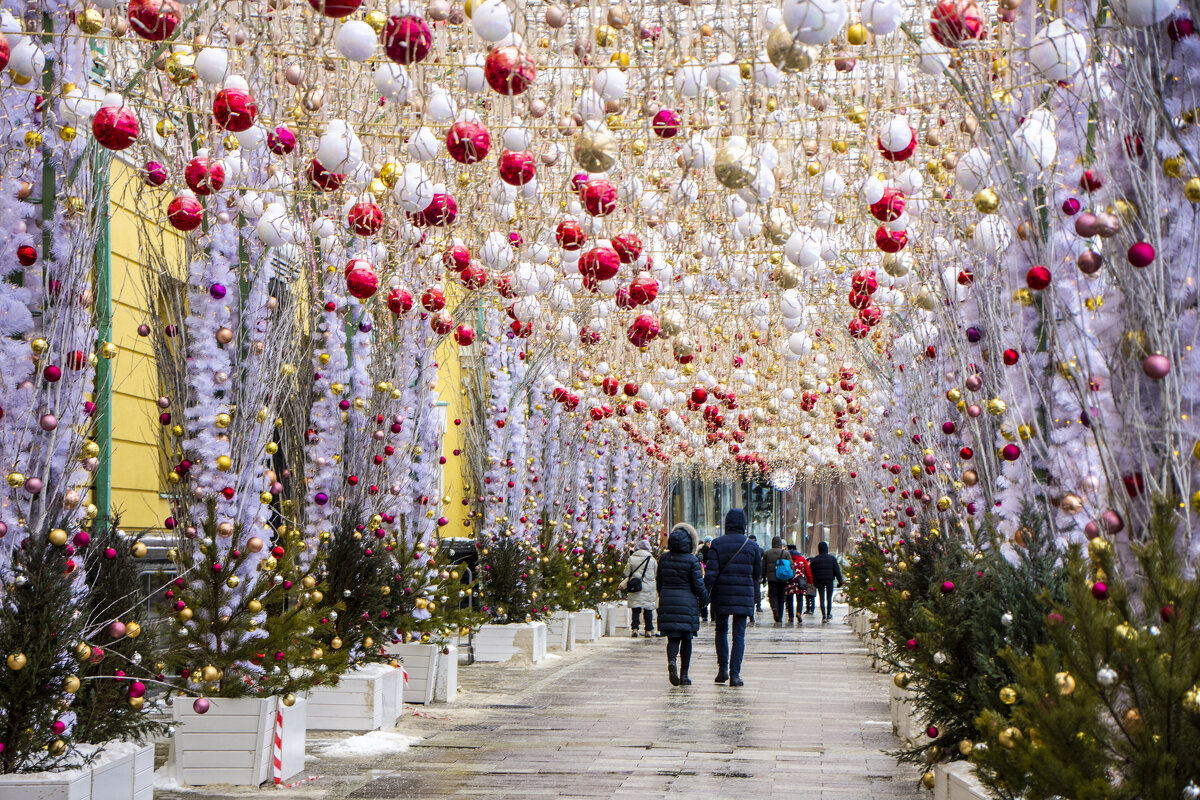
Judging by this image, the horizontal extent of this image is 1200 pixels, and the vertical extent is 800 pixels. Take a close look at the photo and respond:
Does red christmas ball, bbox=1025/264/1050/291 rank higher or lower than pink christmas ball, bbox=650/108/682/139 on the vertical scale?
lower

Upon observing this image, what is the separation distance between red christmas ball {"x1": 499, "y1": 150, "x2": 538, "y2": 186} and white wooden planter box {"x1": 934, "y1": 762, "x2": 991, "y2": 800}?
127 inches

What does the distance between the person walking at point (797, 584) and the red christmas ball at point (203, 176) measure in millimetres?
20539

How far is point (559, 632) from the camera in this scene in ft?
58.9

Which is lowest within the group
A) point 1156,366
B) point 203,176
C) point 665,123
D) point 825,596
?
point 825,596

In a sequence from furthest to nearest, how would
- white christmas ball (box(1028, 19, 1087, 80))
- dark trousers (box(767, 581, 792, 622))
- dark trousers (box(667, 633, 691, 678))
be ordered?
1. dark trousers (box(767, 581, 792, 622))
2. dark trousers (box(667, 633, 691, 678))
3. white christmas ball (box(1028, 19, 1087, 80))

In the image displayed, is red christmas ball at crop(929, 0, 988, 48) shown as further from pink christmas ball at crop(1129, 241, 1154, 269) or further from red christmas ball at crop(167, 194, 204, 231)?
red christmas ball at crop(167, 194, 204, 231)

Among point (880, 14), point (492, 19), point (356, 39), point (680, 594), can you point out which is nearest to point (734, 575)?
point (680, 594)

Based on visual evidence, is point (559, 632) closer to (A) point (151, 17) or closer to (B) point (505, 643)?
(B) point (505, 643)

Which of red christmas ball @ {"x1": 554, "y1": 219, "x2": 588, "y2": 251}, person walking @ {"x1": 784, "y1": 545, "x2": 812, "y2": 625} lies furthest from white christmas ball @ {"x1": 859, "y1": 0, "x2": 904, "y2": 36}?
person walking @ {"x1": 784, "y1": 545, "x2": 812, "y2": 625}

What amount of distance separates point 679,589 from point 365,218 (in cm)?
736

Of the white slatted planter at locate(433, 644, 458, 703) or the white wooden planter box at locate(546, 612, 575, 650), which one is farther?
the white wooden planter box at locate(546, 612, 575, 650)

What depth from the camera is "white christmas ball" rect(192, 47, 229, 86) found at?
212 inches

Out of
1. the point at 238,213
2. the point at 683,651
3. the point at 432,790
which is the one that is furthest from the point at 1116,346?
the point at 683,651

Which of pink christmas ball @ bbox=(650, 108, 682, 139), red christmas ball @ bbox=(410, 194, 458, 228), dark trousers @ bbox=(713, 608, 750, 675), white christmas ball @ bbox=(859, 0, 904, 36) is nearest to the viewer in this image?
white christmas ball @ bbox=(859, 0, 904, 36)
